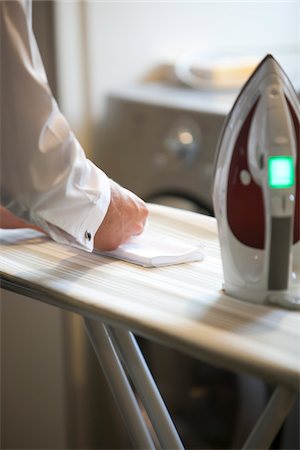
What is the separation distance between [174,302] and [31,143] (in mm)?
198

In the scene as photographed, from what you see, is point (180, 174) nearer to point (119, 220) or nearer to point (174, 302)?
point (119, 220)

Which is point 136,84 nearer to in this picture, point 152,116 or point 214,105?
point 152,116

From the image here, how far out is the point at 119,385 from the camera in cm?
88

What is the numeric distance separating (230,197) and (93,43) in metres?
1.14

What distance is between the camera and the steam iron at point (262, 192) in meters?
0.67

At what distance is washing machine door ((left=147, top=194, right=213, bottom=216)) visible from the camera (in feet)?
5.46

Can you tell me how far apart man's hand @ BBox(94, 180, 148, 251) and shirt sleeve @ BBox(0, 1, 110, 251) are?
5 cm

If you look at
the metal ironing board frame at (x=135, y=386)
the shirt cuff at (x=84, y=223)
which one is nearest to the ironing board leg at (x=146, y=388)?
the metal ironing board frame at (x=135, y=386)

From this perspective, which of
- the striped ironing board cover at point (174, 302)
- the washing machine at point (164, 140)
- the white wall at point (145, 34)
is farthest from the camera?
the white wall at point (145, 34)

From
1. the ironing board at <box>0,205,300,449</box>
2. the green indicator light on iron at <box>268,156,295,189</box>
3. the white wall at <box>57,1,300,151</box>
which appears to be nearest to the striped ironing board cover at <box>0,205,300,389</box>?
the ironing board at <box>0,205,300,449</box>

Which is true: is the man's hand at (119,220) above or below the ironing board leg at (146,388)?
above

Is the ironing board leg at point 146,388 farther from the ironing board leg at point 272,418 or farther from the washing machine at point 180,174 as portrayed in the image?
the washing machine at point 180,174

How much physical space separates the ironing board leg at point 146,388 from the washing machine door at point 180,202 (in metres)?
0.82

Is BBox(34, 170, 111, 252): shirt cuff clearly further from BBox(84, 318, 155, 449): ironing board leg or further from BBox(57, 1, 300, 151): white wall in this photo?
BBox(57, 1, 300, 151): white wall
